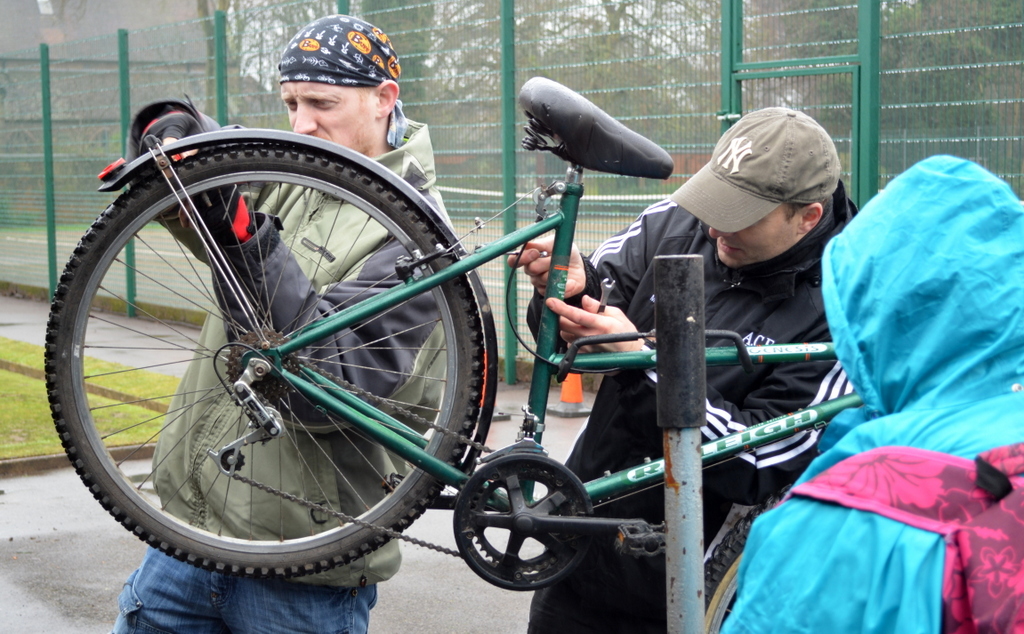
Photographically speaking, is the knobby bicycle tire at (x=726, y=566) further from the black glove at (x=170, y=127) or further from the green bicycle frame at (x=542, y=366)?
the black glove at (x=170, y=127)

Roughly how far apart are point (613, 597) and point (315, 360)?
905 mm

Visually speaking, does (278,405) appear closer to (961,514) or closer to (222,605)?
(222,605)

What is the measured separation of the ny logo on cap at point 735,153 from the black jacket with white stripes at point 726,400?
217 millimetres

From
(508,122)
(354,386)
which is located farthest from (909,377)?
(508,122)

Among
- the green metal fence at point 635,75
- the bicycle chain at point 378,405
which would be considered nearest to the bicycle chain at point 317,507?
the bicycle chain at point 378,405

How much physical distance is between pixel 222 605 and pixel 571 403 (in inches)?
214

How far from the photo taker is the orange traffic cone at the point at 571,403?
771 cm

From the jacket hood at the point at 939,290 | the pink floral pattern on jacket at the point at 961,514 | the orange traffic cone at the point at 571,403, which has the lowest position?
the orange traffic cone at the point at 571,403

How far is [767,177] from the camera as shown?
8.13ft

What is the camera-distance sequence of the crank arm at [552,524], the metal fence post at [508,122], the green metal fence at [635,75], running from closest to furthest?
the crank arm at [552,524] < the green metal fence at [635,75] < the metal fence post at [508,122]

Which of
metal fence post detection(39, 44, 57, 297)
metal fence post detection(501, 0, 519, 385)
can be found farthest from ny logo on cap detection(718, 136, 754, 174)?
metal fence post detection(39, 44, 57, 297)

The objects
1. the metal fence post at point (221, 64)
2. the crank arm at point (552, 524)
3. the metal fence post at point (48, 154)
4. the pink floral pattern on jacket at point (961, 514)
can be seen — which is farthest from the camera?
the metal fence post at point (48, 154)

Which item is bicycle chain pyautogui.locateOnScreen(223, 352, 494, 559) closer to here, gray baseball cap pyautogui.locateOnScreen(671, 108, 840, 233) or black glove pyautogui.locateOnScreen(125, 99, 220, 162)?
black glove pyautogui.locateOnScreen(125, 99, 220, 162)

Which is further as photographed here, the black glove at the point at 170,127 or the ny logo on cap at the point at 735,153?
the ny logo on cap at the point at 735,153
